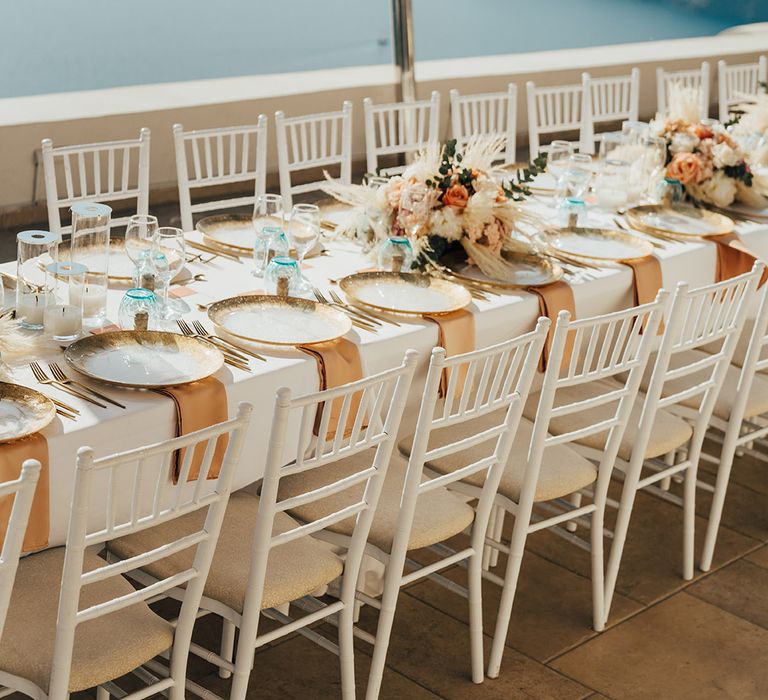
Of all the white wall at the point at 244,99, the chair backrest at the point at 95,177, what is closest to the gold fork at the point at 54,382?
the chair backrest at the point at 95,177

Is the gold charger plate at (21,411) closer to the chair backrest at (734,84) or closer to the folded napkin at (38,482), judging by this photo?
the folded napkin at (38,482)

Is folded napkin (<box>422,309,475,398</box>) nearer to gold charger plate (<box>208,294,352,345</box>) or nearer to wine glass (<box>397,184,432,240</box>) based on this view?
gold charger plate (<box>208,294,352,345</box>)

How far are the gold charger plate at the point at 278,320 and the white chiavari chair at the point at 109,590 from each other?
0.43m

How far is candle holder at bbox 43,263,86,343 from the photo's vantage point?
2.42 m

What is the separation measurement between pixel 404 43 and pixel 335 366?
4.58 m

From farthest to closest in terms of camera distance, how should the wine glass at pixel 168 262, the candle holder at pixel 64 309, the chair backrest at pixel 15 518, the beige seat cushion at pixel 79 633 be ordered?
the wine glass at pixel 168 262
the candle holder at pixel 64 309
the beige seat cushion at pixel 79 633
the chair backrest at pixel 15 518

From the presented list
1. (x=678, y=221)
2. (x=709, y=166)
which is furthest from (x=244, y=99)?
(x=678, y=221)

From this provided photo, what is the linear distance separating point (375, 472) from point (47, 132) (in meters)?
3.68

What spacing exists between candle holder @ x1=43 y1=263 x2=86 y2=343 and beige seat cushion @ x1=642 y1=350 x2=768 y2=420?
1694 millimetres

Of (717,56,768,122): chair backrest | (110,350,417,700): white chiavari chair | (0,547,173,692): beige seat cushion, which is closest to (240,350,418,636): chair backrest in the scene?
(110,350,417,700): white chiavari chair

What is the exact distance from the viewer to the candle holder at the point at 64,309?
2422 millimetres

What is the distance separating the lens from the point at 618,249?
3.40 meters

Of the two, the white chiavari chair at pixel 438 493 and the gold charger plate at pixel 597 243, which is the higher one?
the gold charger plate at pixel 597 243

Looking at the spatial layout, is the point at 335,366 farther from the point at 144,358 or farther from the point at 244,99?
the point at 244,99
